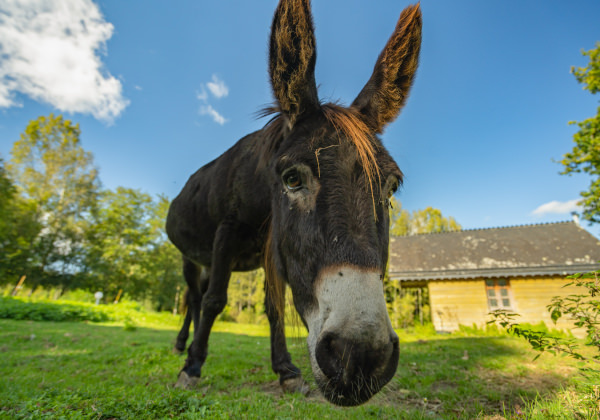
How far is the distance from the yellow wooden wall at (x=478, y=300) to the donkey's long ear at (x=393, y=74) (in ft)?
52.8

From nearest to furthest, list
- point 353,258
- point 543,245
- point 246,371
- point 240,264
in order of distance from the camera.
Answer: point 353,258 → point 240,264 → point 246,371 → point 543,245

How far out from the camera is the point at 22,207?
24938 mm

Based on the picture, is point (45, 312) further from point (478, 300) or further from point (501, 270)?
point (501, 270)

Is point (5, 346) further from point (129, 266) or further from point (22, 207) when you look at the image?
point (129, 266)

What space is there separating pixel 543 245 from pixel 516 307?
459 cm

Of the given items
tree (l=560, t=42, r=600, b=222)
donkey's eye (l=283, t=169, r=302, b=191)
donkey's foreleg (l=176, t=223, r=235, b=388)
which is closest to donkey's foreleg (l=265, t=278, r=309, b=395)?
donkey's foreleg (l=176, t=223, r=235, b=388)

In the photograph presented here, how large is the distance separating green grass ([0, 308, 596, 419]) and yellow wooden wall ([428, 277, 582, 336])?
463 inches

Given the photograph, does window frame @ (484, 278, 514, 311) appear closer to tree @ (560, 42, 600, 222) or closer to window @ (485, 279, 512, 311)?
window @ (485, 279, 512, 311)

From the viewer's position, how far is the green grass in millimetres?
1941

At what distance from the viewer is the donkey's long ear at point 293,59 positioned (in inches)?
79.1

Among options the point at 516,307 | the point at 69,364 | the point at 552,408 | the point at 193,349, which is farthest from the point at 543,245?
the point at 69,364

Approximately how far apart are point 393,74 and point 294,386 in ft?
11.2

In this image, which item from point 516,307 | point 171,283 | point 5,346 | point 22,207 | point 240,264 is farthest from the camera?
point 171,283

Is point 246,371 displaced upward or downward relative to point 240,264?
downward
